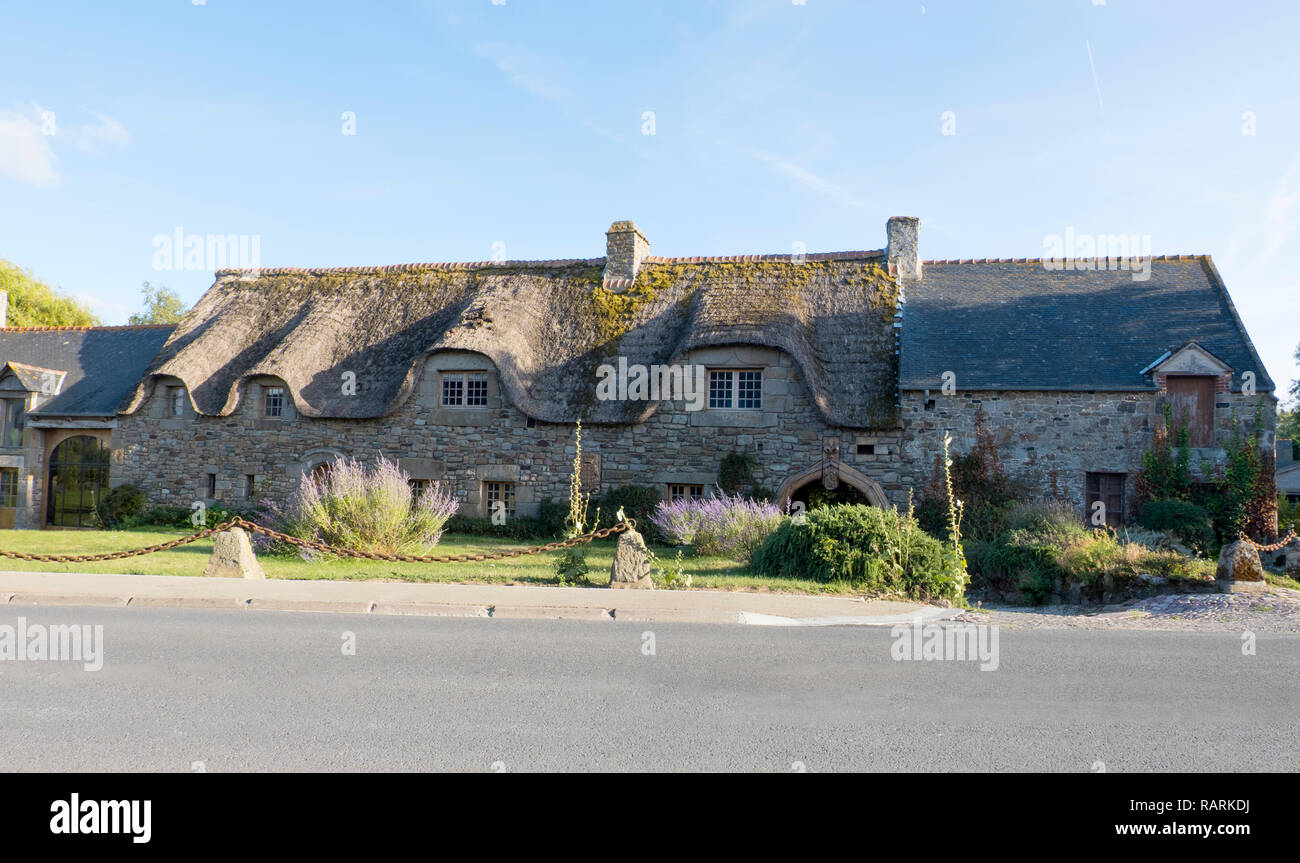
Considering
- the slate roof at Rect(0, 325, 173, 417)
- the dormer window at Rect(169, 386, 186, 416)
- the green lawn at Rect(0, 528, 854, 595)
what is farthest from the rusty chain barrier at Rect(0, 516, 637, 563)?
the slate roof at Rect(0, 325, 173, 417)

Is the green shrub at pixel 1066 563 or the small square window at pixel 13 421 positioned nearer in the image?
the green shrub at pixel 1066 563

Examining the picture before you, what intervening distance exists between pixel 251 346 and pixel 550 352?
27.7ft

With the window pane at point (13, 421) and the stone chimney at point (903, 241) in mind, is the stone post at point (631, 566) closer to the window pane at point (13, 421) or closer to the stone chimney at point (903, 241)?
the stone chimney at point (903, 241)

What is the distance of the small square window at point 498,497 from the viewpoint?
805 inches

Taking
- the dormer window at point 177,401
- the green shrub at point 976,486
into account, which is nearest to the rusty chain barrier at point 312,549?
the green shrub at point 976,486

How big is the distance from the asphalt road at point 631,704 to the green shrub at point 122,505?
16521mm

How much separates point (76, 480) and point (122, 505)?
11.5ft

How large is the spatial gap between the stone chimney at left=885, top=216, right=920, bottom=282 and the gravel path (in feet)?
40.1

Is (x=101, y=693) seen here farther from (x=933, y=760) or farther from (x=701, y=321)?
(x=701, y=321)

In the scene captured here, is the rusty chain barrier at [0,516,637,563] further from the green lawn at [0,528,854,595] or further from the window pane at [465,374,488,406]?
the window pane at [465,374,488,406]

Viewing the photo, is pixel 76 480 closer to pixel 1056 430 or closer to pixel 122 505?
pixel 122 505

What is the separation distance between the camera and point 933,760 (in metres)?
4.41

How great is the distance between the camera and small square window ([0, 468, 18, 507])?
24.7 m

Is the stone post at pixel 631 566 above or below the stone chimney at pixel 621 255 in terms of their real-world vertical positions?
below
